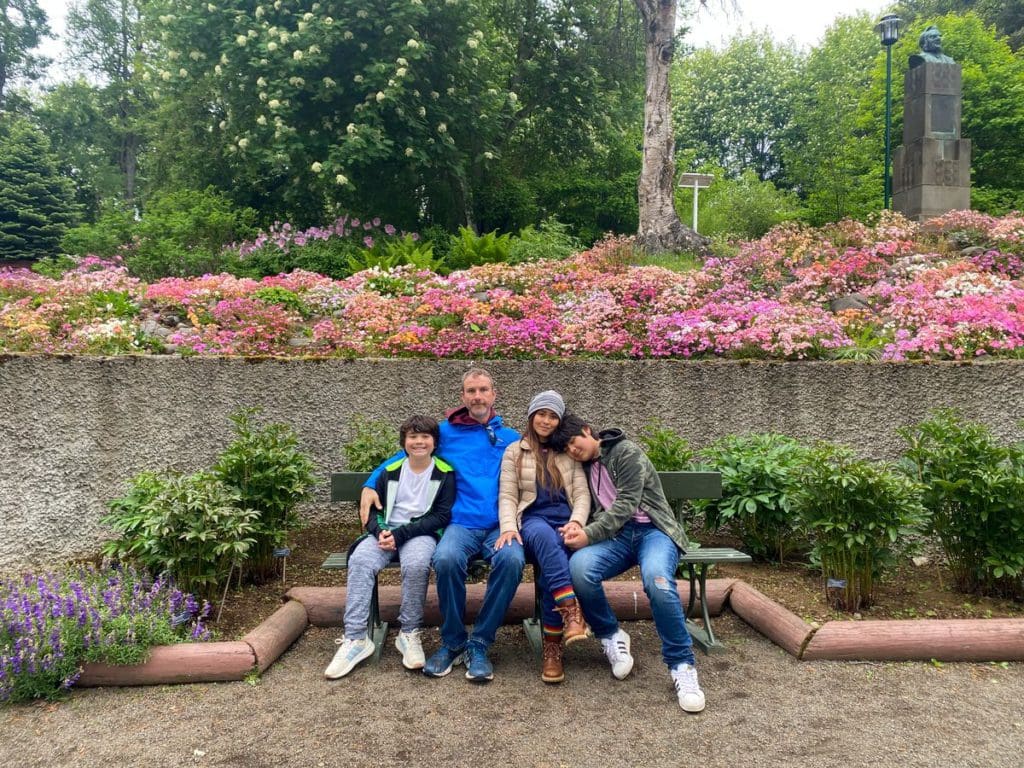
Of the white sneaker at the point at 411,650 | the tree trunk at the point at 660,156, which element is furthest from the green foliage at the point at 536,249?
the white sneaker at the point at 411,650

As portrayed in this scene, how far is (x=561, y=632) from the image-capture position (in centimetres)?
324

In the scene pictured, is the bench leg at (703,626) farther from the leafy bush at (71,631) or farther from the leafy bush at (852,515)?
the leafy bush at (71,631)

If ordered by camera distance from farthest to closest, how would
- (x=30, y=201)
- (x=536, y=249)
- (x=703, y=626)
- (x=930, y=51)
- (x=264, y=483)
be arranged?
(x=30, y=201) → (x=930, y=51) → (x=536, y=249) → (x=264, y=483) → (x=703, y=626)

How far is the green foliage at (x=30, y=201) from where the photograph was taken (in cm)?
1871

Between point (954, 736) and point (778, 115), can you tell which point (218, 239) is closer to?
point (954, 736)

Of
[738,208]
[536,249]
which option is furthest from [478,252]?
[738,208]

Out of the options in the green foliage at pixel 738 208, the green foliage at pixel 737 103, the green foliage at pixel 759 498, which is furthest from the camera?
the green foliage at pixel 737 103

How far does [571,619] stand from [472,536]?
2.14 feet

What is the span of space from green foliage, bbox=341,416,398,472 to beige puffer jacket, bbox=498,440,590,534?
4.32 ft

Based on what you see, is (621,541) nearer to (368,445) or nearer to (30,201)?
(368,445)

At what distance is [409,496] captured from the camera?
366 centimetres

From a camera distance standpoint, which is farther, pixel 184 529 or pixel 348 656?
pixel 184 529

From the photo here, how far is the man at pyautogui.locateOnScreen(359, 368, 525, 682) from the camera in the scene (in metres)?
3.29

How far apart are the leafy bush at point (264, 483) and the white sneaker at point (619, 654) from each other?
199cm
